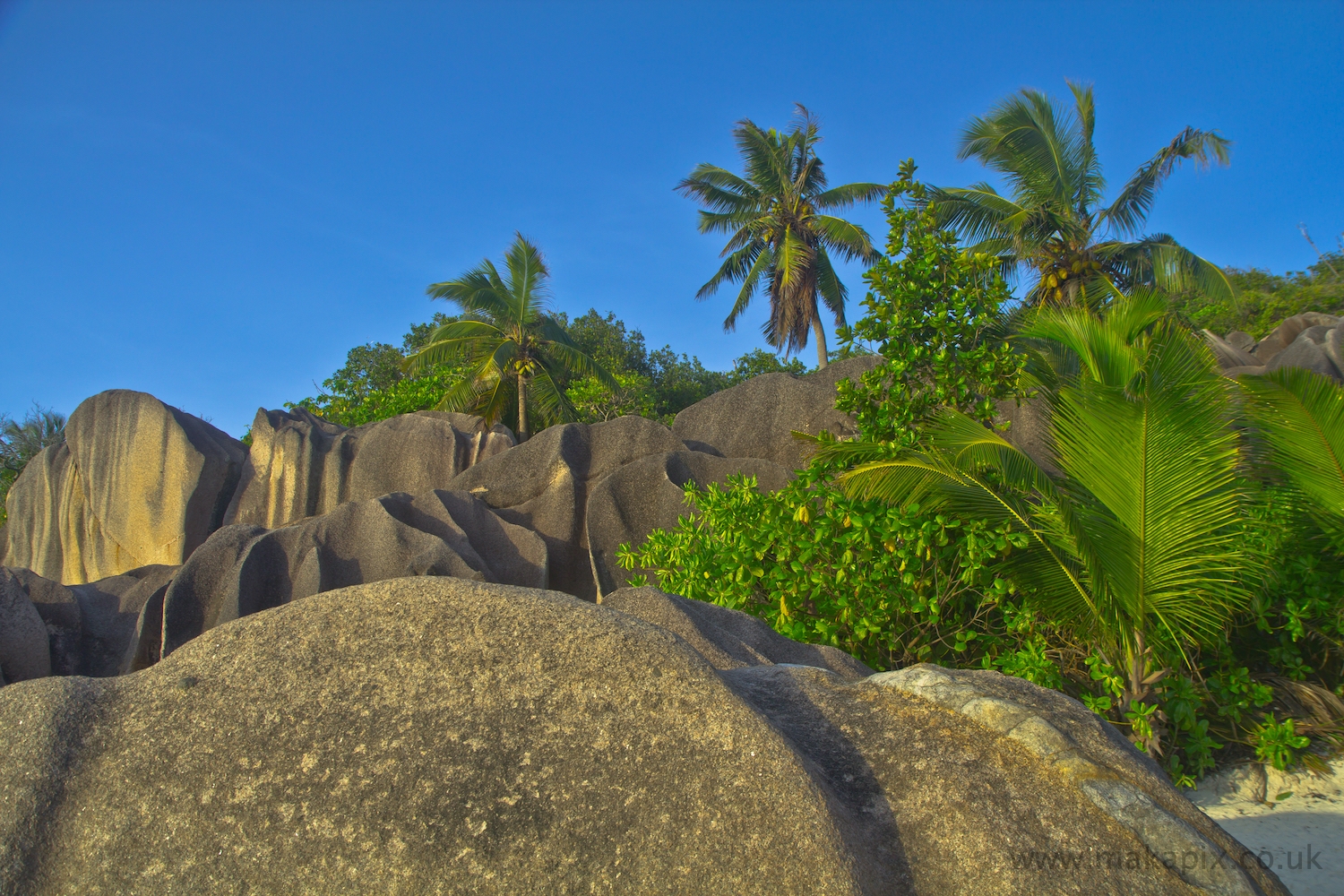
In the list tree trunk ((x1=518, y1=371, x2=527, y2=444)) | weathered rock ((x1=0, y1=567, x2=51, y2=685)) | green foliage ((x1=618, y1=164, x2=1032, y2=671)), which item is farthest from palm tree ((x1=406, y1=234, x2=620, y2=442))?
green foliage ((x1=618, y1=164, x2=1032, y2=671))

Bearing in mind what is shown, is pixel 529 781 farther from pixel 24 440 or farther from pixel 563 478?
pixel 24 440

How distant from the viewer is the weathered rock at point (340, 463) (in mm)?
15312

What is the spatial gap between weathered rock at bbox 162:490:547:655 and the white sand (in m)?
7.43

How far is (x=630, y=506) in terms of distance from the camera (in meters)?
12.7

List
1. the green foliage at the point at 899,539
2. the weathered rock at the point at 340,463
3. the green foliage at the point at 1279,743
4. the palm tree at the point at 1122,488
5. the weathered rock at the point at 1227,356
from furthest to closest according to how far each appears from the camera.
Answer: the weathered rock at the point at 340,463 → the weathered rock at the point at 1227,356 → the green foliage at the point at 899,539 → the green foliage at the point at 1279,743 → the palm tree at the point at 1122,488

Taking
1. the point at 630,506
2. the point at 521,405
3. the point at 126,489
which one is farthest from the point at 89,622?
the point at 521,405

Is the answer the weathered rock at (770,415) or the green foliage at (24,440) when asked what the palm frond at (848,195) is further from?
the green foliage at (24,440)

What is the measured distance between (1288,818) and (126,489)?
1656cm

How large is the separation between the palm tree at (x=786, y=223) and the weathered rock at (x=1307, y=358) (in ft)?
29.2

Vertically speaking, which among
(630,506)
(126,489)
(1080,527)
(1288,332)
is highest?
(1288,332)

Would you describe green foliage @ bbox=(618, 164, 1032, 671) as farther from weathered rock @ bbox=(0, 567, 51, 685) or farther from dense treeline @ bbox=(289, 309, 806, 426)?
dense treeline @ bbox=(289, 309, 806, 426)

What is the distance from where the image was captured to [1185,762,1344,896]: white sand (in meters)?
4.57

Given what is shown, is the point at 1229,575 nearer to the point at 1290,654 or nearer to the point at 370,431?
the point at 1290,654

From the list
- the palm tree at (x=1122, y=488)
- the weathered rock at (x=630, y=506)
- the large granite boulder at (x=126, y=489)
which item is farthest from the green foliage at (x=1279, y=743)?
the large granite boulder at (x=126, y=489)
